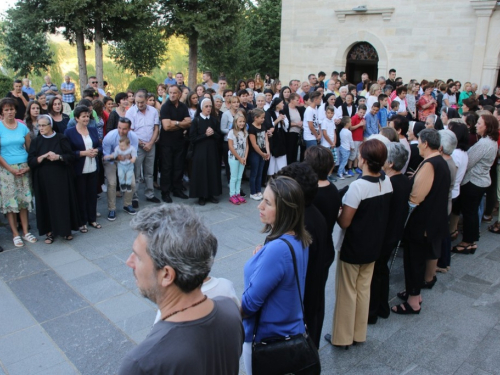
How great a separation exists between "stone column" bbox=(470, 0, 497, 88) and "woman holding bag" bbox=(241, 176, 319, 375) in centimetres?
1516

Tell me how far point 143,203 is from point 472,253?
5271 millimetres

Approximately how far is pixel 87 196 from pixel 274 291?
183 inches

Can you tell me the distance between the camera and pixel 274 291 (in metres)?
2.44

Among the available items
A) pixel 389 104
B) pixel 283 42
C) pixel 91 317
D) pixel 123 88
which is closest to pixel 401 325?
pixel 91 317

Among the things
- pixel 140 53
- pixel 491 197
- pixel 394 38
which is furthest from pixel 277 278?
pixel 140 53

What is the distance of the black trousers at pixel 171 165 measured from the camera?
7.60 m

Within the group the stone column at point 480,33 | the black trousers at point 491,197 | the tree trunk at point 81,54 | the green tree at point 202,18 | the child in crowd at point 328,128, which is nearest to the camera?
the black trousers at point 491,197

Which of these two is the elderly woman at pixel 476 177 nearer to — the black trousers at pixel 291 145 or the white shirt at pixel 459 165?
the white shirt at pixel 459 165

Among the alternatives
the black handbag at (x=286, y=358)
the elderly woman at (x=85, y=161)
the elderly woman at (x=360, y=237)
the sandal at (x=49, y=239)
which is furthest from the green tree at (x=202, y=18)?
the black handbag at (x=286, y=358)

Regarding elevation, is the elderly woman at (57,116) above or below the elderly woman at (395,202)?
above

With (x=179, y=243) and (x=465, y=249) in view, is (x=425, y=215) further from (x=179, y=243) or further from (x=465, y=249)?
(x=179, y=243)

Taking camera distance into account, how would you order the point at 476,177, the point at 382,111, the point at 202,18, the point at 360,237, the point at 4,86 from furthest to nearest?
1. the point at 202,18
2. the point at 4,86
3. the point at 382,111
4. the point at 476,177
5. the point at 360,237

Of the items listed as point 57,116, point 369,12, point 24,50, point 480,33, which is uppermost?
→ point 369,12

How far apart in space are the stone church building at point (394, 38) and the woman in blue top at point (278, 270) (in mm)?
15176
